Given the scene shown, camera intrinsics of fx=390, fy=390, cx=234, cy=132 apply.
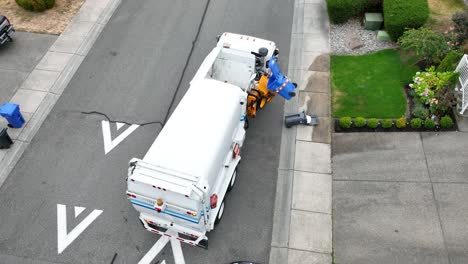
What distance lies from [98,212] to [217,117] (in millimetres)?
4460

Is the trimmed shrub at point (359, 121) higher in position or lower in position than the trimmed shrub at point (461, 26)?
lower

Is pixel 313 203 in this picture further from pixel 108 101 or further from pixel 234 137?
pixel 108 101

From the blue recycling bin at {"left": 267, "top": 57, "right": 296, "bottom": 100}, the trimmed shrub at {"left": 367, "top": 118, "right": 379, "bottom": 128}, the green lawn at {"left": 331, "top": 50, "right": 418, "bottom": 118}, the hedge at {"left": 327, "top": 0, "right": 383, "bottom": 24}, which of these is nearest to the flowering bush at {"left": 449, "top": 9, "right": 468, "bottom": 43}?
the green lawn at {"left": 331, "top": 50, "right": 418, "bottom": 118}

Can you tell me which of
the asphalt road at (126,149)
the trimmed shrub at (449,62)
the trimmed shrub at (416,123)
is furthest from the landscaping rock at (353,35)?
the trimmed shrub at (416,123)

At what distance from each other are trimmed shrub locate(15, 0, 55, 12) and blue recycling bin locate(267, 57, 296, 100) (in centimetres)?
1128

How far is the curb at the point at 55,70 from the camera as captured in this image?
505 inches

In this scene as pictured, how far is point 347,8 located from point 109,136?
10.7m

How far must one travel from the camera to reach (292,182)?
11742mm

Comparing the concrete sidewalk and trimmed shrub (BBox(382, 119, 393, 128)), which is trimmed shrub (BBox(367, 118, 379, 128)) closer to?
trimmed shrub (BBox(382, 119, 393, 128))

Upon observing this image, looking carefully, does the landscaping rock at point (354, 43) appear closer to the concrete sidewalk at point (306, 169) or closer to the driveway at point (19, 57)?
the concrete sidewalk at point (306, 169)

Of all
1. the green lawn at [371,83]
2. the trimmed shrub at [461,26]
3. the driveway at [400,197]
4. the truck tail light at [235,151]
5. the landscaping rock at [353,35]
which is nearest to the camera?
the driveway at [400,197]

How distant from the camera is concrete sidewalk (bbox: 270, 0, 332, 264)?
34.2 ft

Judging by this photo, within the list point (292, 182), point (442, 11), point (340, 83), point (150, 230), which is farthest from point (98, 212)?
point (442, 11)

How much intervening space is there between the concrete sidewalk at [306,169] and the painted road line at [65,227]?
5117 mm
